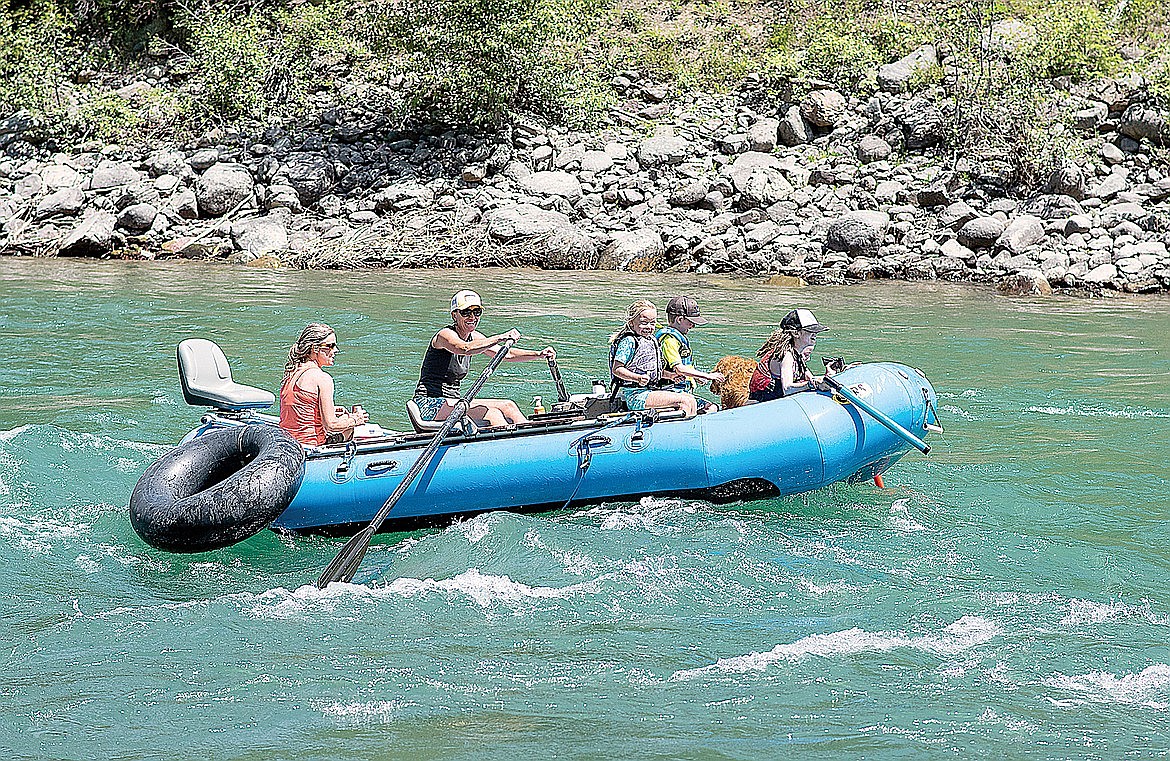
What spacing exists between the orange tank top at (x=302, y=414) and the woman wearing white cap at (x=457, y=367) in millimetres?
703

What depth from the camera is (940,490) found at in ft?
23.8

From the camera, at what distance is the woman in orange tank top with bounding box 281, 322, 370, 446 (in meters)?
6.37

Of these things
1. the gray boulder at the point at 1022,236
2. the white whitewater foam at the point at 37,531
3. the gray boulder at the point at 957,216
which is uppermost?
the gray boulder at the point at 957,216

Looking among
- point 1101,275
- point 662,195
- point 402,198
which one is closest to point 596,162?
point 662,195

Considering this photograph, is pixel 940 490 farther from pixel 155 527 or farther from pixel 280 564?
pixel 155 527

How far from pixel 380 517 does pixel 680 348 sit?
226cm

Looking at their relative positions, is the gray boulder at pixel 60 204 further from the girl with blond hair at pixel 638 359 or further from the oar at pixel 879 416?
the oar at pixel 879 416

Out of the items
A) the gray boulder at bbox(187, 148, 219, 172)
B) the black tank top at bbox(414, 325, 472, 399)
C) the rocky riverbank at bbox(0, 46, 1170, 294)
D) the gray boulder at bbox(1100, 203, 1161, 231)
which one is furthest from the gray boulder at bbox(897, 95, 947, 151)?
the black tank top at bbox(414, 325, 472, 399)

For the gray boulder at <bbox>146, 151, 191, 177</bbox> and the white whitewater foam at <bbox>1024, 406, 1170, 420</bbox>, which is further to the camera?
the gray boulder at <bbox>146, 151, 191, 177</bbox>

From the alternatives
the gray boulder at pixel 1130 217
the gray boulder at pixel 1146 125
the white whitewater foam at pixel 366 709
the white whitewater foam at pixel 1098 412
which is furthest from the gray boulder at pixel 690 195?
the white whitewater foam at pixel 366 709

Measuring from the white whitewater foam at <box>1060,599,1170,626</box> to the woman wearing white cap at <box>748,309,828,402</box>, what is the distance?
2002 millimetres

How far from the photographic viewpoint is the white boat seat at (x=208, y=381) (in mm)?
6707

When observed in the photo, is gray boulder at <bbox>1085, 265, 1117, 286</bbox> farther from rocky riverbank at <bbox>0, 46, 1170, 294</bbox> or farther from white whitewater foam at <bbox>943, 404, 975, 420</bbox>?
white whitewater foam at <bbox>943, 404, 975, 420</bbox>

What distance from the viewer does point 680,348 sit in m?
7.23
